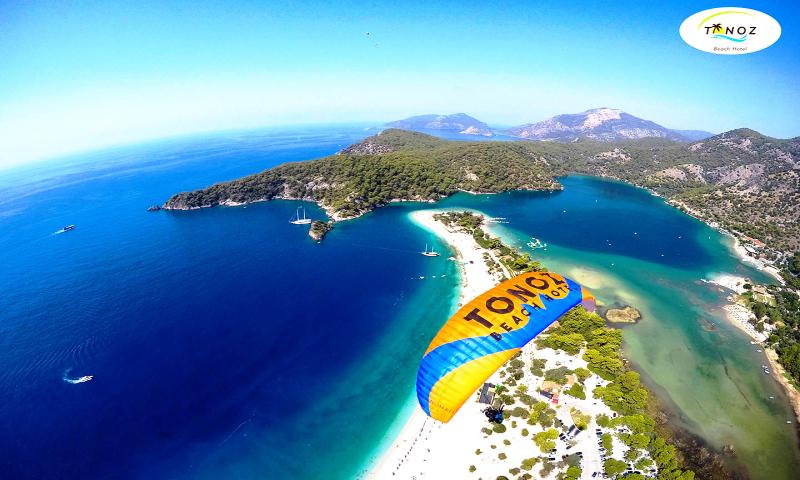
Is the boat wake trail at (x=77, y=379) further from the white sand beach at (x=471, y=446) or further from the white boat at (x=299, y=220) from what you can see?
the white boat at (x=299, y=220)

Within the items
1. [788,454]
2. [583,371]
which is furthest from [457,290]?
[788,454]

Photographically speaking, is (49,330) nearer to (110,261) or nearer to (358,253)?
(110,261)

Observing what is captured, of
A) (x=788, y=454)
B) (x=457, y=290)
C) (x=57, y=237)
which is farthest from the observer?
(x=57, y=237)

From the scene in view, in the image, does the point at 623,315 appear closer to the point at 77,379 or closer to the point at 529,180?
the point at 77,379

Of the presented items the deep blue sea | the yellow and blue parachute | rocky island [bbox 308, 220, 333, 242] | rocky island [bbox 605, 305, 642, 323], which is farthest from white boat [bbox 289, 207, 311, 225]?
rocky island [bbox 605, 305, 642, 323]

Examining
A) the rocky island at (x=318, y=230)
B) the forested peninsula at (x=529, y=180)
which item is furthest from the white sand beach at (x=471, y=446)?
the forested peninsula at (x=529, y=180)

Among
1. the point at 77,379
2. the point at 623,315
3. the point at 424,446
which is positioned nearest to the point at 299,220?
the point at 77,379
